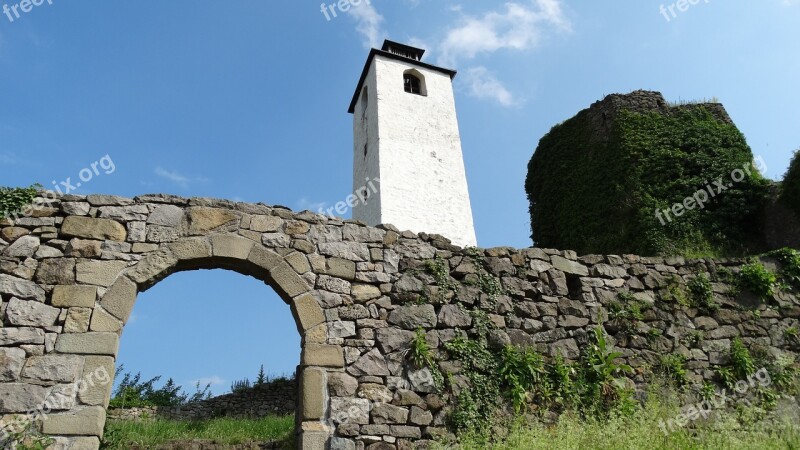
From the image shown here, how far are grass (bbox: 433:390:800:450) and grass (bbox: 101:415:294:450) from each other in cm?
246

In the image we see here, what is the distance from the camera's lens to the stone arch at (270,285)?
5.51 meters

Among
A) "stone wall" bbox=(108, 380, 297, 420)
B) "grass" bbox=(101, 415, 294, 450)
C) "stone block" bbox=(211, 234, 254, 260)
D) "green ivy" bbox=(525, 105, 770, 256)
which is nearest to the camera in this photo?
"stone block" bbox=(211, 234, 254, 260)

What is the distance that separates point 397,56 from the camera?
2314 centimetres

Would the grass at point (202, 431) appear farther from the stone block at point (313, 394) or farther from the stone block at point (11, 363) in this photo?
the stone block at point (11, 363)

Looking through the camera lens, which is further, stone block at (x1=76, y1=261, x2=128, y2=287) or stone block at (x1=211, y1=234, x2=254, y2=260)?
stone block at (x1=211, y1=234, x2=254, y2=260)

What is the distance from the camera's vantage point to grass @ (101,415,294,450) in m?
6.97

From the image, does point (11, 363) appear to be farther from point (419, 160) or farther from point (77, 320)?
point (419, 160)

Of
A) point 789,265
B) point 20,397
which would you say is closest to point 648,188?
point 789,265

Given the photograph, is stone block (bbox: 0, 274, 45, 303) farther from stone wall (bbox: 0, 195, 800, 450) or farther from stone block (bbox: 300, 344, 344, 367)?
stone block (bbox: 300, 344, 344, 367)

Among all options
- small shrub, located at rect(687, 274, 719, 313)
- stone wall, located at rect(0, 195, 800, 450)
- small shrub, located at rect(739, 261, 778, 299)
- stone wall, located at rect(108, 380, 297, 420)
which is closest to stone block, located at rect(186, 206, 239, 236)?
stone wall, located at rect(0, 195, 800, 450)

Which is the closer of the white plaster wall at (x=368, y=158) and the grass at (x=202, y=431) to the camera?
the grass at (x=202, y=431)

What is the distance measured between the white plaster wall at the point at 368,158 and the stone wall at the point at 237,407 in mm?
7862

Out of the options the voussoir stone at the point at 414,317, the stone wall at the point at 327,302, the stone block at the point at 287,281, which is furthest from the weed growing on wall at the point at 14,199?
the voussoir stone at the point at 414,317

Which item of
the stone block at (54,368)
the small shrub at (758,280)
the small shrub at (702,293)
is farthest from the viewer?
the small shrub at (758,280)
